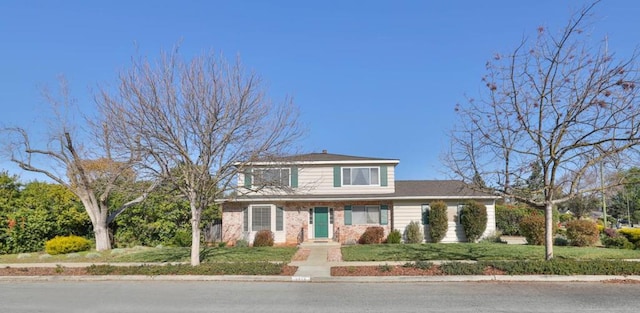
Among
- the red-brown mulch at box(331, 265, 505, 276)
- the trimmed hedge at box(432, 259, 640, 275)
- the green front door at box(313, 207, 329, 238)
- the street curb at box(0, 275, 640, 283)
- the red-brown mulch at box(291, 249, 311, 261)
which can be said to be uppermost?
the green front door at box(313, 207, 329, 238)

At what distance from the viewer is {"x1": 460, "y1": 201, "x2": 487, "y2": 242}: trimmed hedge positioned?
21.8m

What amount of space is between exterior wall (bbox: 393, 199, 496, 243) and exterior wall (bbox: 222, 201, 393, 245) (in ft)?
1.54

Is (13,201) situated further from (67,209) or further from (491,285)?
(491,285)

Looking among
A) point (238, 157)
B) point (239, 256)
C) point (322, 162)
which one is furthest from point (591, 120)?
point (322, 162)

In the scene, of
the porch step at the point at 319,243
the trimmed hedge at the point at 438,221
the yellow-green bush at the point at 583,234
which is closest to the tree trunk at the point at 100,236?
the porch step at the point at 319,243

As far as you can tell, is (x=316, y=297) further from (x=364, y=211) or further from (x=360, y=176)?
(x=360, y=176)

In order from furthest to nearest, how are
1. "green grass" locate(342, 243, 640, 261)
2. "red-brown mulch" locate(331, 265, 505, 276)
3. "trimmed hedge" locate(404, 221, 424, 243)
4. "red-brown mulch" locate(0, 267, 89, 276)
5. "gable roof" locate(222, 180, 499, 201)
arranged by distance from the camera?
"gable roof" locate(222, 180, 499, 201)
"trimmed hedge" locate(404, 221, 424, 243)
"green grass" locate(342, 243, 640, 261)
"red-brown mulch" locate(0, 267, 89, 276)
"red-brown mulch" locate(331, 265, 505, 276)

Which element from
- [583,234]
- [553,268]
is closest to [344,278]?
[553,268]

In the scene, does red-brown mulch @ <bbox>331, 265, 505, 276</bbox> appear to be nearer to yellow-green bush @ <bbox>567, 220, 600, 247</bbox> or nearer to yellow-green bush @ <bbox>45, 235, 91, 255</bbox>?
yellow-green bush @ <bbox>567, 220, 600, 247</bbox>

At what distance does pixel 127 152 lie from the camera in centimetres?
1205

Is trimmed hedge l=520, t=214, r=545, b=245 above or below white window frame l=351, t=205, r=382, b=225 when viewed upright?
below

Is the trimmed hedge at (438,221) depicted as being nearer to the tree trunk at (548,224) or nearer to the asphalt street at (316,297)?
the tree trunk at (548,224)

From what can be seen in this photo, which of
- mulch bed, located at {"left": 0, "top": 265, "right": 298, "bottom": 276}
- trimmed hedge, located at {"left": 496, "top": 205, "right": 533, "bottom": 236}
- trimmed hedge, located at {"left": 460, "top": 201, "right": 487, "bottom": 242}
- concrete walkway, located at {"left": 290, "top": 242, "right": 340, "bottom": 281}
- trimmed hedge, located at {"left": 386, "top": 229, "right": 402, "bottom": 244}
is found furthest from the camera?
trimmed hedge, located at {"left": 496, "top": 205, "right": 533, "bottom": 236}

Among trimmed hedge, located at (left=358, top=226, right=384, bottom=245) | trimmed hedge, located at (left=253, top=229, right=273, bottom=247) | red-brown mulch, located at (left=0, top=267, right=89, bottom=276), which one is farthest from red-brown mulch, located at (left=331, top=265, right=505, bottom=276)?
trimmed hedge, located at (left=358, top=226, right=384, bottom=245)
